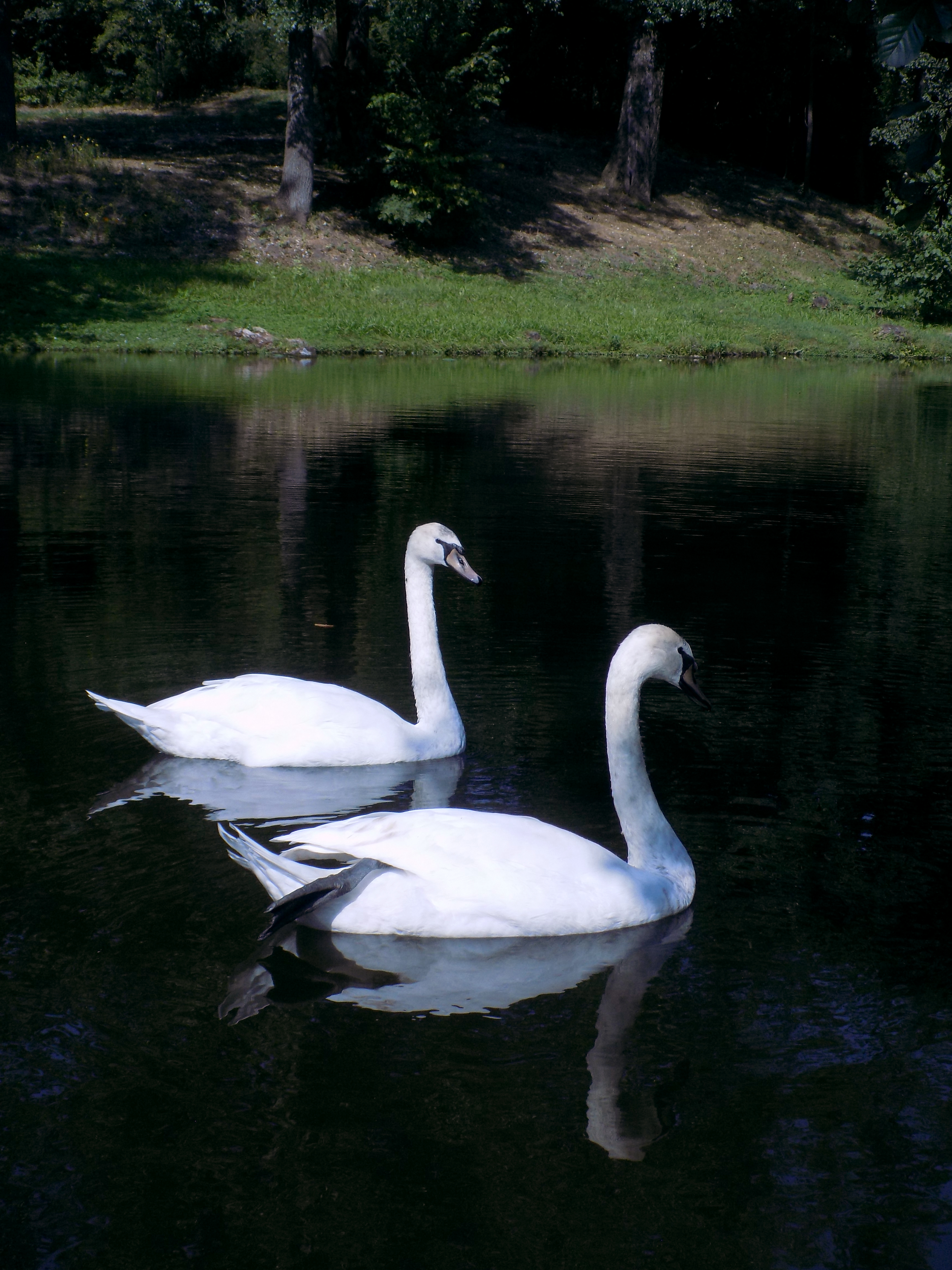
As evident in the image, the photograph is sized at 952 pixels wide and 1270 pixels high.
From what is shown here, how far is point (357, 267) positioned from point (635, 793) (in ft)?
98.6

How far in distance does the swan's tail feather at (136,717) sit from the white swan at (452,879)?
1617 millimetres

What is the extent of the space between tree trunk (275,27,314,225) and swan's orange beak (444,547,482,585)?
28100 mm

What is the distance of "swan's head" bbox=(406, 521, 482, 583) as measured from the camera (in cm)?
Answer: 699

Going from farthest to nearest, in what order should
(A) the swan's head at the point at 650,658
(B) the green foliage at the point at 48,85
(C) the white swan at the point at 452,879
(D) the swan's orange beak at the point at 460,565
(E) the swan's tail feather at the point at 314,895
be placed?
(B) the green foliage at the point at 48,85 < (D) the swan's orange beak at the point at 460,565 < (A) the swan's head at the point at 650,658 < (C) the white swan at the point at 452,879 < (E) the swan's tail feather at the point at 314,895

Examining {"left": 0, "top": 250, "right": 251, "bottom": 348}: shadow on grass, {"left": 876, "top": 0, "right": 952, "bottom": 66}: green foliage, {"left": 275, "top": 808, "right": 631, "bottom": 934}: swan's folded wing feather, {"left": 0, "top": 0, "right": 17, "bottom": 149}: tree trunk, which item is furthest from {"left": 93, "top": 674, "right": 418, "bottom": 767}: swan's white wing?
{"left": 0, "top": 0, "right": 17, "bottom": 149}: tree trunk

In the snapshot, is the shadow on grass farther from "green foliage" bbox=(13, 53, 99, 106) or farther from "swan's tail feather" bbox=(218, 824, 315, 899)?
"green foliage" bbox=(13, 53, 99, 106)

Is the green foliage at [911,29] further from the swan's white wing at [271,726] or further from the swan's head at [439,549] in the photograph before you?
the swan's head at [439,549]

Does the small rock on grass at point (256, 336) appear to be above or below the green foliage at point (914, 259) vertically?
below

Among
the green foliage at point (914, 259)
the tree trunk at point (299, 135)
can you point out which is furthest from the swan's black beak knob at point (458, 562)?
the tree trunk at point (299, 135)

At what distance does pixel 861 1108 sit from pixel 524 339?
27.7m

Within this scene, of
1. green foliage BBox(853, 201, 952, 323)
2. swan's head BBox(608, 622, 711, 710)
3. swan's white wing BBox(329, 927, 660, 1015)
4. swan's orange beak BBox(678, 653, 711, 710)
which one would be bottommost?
swan's white wing BBox(329, 927, 660, 1015)

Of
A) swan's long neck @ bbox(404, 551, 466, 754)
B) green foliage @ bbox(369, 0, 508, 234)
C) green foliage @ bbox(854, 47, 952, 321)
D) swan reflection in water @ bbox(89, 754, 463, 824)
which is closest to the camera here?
swan reflection in water @ bbox(89, 754, 463, 824)

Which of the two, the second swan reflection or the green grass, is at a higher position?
the green grass

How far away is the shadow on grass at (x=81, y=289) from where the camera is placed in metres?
26.1
